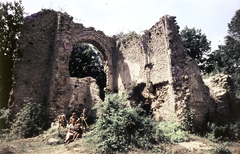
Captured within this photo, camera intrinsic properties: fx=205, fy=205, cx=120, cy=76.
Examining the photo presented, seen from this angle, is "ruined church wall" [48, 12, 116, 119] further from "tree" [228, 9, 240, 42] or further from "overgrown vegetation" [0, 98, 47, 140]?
"tree" [228, 9, 240, 42]

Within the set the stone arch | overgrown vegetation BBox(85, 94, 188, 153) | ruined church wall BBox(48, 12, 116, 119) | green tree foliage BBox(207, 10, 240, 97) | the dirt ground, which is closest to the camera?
the dirt ground

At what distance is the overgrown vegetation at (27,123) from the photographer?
8.16m

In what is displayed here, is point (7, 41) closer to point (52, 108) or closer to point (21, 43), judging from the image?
point (21, 43)

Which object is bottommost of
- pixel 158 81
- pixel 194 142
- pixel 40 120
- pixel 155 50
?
pixel 194 142

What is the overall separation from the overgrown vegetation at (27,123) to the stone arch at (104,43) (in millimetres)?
4781

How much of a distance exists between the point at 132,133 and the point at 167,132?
6.37ft

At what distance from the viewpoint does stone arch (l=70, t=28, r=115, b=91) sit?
40.7ft

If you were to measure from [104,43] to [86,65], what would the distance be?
20.5ft

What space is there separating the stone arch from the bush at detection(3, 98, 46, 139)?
190 inches

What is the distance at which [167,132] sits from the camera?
7793mm

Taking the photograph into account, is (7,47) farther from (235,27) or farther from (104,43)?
(235,27)

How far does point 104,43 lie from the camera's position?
1330 centimetres

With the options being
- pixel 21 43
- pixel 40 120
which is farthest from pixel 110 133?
pixel 21 43

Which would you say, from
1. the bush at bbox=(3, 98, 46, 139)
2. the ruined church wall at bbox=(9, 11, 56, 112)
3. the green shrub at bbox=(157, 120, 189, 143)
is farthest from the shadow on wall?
the bush at bbox=(3, 98, 46, 139)
